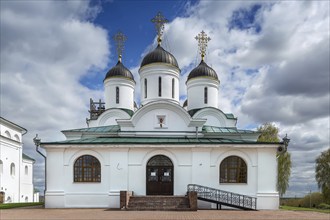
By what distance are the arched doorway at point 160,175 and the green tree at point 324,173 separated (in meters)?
29.2

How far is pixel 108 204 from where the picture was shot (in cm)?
1931

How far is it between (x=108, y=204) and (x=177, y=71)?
12.8m

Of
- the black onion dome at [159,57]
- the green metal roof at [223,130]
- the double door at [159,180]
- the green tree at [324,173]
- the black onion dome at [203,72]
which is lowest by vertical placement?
the green tree at [324,173]

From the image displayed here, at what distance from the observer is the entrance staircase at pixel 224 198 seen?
18.3 meters

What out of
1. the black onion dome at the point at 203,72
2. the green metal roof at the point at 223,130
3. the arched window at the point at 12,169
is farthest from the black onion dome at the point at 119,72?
the arched window at the point at 12,169

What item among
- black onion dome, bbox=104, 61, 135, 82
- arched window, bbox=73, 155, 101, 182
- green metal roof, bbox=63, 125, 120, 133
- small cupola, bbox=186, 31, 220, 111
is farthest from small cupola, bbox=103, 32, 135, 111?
arched window, bbox=73, 155, 101, 182

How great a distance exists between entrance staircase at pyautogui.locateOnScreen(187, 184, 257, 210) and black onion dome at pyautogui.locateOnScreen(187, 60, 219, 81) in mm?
12102

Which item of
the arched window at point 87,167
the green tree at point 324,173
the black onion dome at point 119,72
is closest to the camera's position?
the arched window at point 87,167

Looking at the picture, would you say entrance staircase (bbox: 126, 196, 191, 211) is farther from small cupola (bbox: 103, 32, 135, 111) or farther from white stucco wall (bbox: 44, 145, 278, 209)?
small cupola (bbox: 103, 32, 135, 111)

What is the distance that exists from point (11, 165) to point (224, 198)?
22.7 m

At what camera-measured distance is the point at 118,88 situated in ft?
96.3

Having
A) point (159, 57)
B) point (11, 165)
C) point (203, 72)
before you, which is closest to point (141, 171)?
point (159, 57)

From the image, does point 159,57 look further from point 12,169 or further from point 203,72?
point 12,169

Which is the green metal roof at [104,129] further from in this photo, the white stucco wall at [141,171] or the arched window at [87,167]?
the white stucco wall at [141,171]
